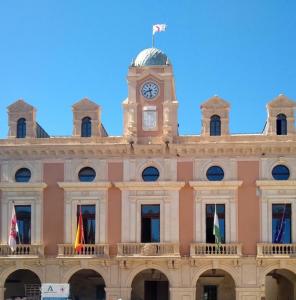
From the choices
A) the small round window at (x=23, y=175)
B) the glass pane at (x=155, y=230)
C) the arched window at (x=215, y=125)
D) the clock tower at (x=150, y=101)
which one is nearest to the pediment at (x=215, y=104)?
the arched window at (x=215, y=125)

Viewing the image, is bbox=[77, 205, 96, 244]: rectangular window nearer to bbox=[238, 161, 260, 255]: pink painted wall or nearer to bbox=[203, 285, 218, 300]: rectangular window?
bbox=[203, 285, 218, 300]: rectangular window

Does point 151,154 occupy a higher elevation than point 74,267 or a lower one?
higher

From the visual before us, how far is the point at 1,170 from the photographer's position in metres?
43.6

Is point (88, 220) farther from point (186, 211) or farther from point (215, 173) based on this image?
point (215, 173)

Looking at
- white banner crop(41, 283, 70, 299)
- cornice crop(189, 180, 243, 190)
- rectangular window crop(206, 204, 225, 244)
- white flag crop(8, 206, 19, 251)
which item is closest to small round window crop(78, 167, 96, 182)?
white flag crop(8, 206, 19, 251)

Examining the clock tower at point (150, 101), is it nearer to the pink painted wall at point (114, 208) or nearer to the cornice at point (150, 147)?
the cornice at point (150, 147)

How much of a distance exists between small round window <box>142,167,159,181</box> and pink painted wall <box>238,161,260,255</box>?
5293mm

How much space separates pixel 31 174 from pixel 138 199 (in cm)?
716

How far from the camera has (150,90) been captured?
43.9 m

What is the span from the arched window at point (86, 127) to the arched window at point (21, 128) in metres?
3.86

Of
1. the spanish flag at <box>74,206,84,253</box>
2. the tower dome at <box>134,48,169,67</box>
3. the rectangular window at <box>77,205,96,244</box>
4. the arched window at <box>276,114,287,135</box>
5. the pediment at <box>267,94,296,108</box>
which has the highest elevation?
the tower dome at <box>134,48,169,67</box>

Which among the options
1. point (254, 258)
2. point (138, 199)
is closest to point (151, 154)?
Answer: point (138, 199)

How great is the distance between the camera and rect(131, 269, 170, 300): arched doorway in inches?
1773

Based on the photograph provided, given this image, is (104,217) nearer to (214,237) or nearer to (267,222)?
(214,237)
